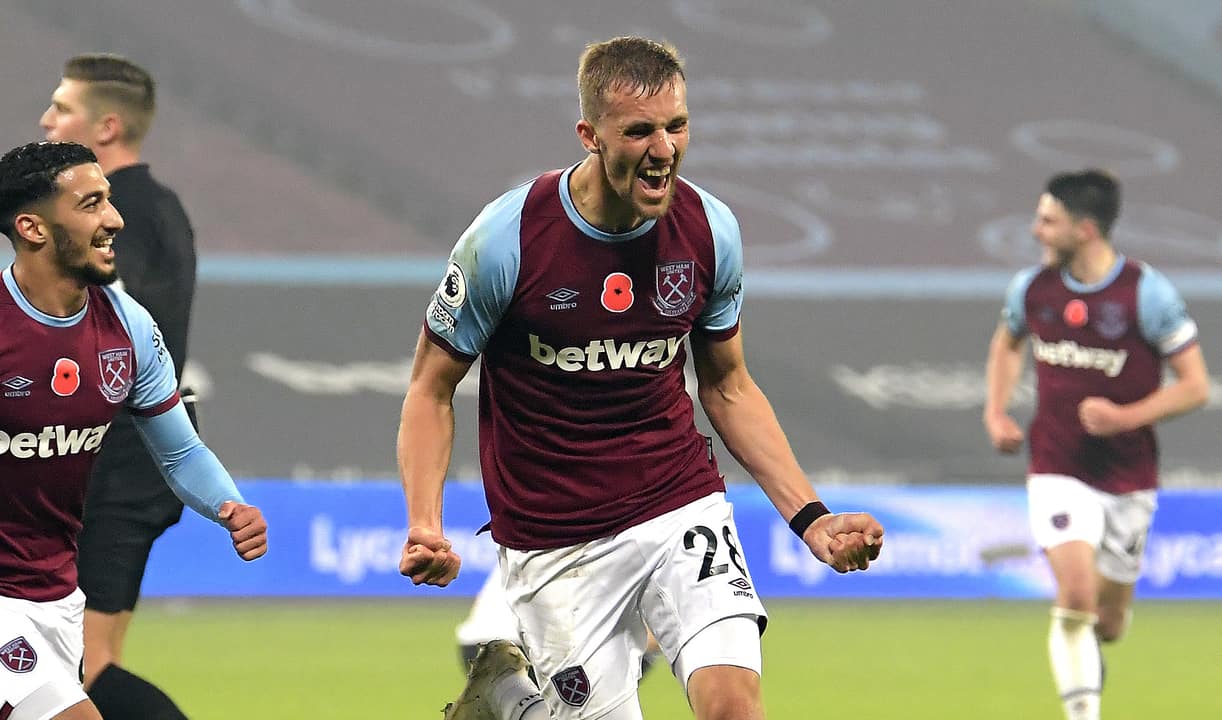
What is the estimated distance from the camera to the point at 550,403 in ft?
16.5

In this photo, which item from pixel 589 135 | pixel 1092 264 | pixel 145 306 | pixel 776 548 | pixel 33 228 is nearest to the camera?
pixel 589 135

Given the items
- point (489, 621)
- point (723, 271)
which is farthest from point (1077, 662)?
point (723, 271)

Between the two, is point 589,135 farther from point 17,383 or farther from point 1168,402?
point 1168,402

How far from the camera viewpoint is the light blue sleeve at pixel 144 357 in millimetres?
5078

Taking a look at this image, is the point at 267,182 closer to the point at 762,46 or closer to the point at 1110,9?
the point at 762,46

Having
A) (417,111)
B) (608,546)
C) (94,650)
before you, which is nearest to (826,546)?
(608,546)

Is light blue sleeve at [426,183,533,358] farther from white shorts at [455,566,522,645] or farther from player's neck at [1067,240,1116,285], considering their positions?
player's neck at [1067,240,1116,285]

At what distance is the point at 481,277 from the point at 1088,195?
4452mm

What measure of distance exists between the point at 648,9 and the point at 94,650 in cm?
1696

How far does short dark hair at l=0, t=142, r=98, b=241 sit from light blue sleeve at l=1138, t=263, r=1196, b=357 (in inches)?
201

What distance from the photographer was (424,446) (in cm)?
496

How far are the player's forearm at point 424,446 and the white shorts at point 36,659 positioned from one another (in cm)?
92

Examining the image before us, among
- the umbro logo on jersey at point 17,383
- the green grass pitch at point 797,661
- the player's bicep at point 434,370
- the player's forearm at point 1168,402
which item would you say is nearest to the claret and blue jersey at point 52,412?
the umbro logo on jersey at point 17,383

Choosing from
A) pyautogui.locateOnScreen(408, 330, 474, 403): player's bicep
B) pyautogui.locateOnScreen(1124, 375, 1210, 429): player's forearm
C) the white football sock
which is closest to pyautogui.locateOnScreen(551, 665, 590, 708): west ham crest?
pyautogui.locateOnScreen(408, 330, 474, 403): player's bicep
